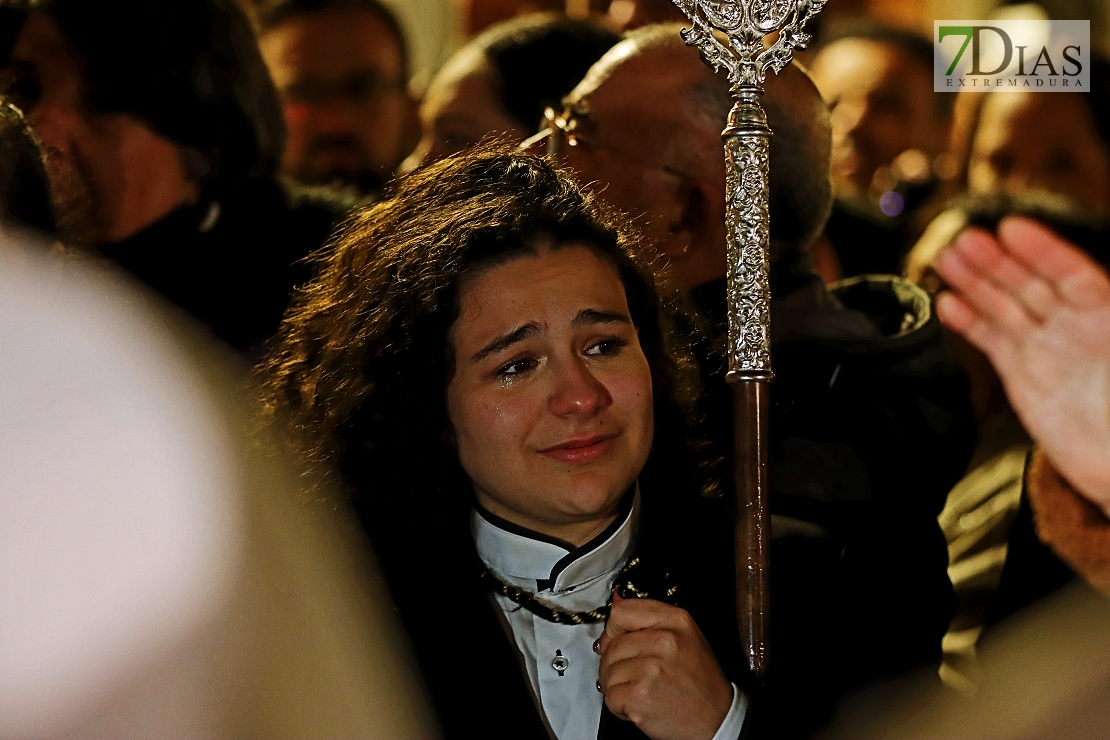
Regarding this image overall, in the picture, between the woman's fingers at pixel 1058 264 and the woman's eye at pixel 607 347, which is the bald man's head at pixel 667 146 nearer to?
the woman's eye at pixel 607 347

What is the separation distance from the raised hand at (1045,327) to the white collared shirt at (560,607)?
525 mm

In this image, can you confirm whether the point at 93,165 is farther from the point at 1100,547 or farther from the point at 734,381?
the point at 1100,547

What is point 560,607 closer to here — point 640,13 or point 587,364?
point 587,364

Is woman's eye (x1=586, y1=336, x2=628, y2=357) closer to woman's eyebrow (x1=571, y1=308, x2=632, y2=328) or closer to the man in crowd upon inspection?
woman's eyebrow (x1=571, y1=308, x2=632, y2=328)

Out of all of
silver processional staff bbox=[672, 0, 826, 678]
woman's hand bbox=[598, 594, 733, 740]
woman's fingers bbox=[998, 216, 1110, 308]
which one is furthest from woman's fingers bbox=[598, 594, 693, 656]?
woman's fingers bbox=[998, 216, 1110, 308]

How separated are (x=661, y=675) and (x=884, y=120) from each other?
2.23 meters

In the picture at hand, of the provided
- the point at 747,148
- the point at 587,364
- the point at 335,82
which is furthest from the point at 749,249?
the point at 335,82

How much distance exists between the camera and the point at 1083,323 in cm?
164

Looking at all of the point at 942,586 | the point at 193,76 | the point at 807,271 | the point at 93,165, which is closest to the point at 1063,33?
the point at 807,271

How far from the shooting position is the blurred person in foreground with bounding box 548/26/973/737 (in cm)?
207

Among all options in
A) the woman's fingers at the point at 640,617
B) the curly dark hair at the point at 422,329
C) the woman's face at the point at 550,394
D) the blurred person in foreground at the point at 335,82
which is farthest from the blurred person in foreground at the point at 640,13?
the woman's fingers at the point at 640,617

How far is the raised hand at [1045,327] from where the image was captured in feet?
5.39

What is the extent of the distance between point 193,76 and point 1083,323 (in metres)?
1.65

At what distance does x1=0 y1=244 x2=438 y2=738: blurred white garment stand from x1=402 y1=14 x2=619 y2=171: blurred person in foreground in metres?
1.18
